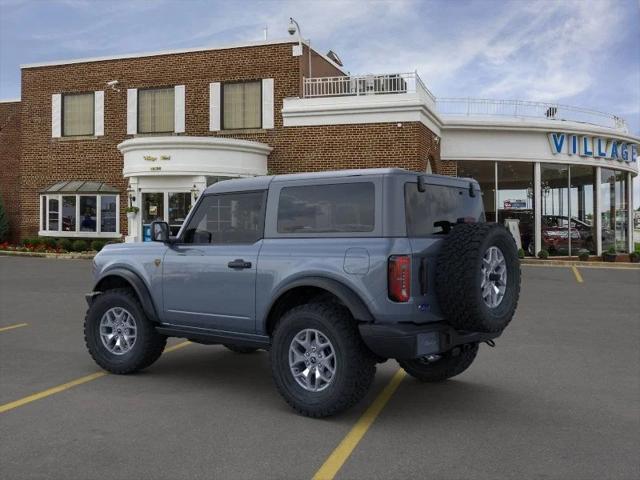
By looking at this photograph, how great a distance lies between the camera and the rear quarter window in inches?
203

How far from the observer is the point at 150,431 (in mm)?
4797

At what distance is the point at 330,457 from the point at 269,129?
66.9 ft

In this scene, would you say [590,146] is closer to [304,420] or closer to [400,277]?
[400,277]

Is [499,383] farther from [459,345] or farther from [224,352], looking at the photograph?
[224,352]

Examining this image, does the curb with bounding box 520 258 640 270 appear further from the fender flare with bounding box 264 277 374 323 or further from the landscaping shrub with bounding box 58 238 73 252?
the fender flare with bounding box 264 277 374 323

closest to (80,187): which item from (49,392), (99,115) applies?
(99,115)

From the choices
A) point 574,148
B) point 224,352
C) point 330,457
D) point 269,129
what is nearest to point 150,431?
point 330,457

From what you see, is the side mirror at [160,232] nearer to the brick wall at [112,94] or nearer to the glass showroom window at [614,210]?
the brick wall at [112,94]

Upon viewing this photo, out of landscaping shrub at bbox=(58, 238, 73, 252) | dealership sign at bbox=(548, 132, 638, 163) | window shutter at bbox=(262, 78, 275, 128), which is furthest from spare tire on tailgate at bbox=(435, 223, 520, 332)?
landscaping shrub at bbox=(58, 238, 73, 252)

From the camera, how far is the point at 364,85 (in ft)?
74.0

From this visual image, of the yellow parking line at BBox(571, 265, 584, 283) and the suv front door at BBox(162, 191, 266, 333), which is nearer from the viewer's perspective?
the suv front door at BBox(162, 191, 266, 333)

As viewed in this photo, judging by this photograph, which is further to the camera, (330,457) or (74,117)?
(74,117)

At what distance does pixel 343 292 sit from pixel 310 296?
646 mm

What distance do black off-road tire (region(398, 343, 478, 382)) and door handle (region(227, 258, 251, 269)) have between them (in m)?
1.75
